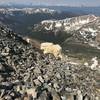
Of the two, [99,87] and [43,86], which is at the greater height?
[43,86]

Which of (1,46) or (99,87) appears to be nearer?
(99,87)

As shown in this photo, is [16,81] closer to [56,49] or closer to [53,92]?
[53,92]

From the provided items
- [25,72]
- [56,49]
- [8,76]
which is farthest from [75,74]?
[56,49]

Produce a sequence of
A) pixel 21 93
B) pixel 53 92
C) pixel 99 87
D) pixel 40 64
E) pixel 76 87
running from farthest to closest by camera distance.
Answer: pixel 40 64 < pixel 99 87 < pixel 76 87 < pixel 53 92 < pixel 21 93

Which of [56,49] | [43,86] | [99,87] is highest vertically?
[43,86]

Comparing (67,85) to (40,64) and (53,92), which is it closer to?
(53,92)

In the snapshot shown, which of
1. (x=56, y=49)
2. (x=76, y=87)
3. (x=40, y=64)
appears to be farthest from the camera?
(x=56, y=49)

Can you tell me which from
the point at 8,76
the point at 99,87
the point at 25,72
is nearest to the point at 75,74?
the point at 99,87
